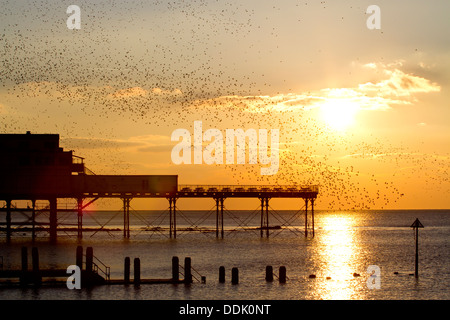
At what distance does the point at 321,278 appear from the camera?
2420 inches

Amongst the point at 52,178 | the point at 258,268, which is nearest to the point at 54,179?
the point at 52,178

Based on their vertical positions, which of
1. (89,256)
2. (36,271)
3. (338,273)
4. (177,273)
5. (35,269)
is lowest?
(338,273)

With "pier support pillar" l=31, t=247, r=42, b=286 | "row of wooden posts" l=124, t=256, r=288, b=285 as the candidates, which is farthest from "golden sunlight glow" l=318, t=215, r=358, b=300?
"pier support pillar" l=31, t=247, r=42, b=286

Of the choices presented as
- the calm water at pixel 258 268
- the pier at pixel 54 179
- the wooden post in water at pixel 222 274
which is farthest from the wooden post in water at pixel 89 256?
the pier at pixel 54 179

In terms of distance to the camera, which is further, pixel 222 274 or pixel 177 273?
pixel 222 274

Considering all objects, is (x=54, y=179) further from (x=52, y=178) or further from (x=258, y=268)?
(x=258, y=268)

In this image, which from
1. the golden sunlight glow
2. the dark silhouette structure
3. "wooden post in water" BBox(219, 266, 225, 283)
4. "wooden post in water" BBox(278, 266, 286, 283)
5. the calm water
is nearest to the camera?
the calm water

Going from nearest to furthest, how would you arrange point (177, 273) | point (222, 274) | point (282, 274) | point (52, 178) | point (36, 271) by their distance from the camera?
point (36, 271)
point (177, 273)
point (222, 274)
point (282, 274)
point (52, 178)

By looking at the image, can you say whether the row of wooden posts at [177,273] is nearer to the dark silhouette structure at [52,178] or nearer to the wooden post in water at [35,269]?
the wooden post in water at [35,269]

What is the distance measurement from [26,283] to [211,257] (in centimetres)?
3233

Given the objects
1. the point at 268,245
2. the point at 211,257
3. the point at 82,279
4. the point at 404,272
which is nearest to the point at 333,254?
the point at 268,245

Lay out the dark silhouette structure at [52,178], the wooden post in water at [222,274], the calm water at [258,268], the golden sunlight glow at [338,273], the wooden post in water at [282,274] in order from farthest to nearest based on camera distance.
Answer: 1. the dark silhouette structure at [52,178]
2. the wooden post in water at [282,274]
3. the wooden post in water at [222,274]
4. the golden sunlight glow at [338,273]
5. the calm water at [258,268]

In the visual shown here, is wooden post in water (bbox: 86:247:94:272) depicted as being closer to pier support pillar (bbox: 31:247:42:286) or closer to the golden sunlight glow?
pier support pillar (bbox: 31:247:42:286)

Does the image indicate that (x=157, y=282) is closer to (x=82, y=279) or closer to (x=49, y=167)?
(x=82, y=279)
